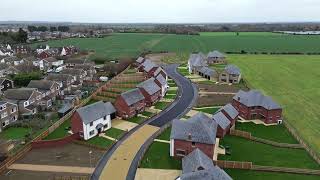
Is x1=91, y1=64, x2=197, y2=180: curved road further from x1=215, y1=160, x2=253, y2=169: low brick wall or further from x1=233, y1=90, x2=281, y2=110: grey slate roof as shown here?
x1=233, y1=90, x2=281, y2=110: grey slate roof

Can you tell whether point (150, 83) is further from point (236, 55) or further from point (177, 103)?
point (236, 55)

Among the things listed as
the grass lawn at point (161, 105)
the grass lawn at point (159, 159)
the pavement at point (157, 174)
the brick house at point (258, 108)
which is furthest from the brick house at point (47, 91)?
the brick house at point (258, 108)

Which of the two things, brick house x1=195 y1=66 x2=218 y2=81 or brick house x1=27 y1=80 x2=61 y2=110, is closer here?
brick house x1=27 y1=80 x2=61 y2=110

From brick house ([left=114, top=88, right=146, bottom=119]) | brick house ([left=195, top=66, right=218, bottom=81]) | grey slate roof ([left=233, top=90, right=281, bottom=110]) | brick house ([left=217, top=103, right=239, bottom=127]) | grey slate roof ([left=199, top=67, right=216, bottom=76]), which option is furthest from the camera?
grey slate roof ([left=199, top=67, right=216, bottom=76])

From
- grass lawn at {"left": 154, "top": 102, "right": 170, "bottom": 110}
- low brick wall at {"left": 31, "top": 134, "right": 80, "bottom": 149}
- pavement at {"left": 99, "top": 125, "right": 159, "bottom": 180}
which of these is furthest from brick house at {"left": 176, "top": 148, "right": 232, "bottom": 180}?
grass lawn at {"left": 154, "top": 102, "right": 170, "bottom": 110}

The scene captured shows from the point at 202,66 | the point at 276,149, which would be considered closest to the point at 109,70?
the point at 202,66

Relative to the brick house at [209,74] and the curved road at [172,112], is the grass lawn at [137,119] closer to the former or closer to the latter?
the curved road at [172,112]
